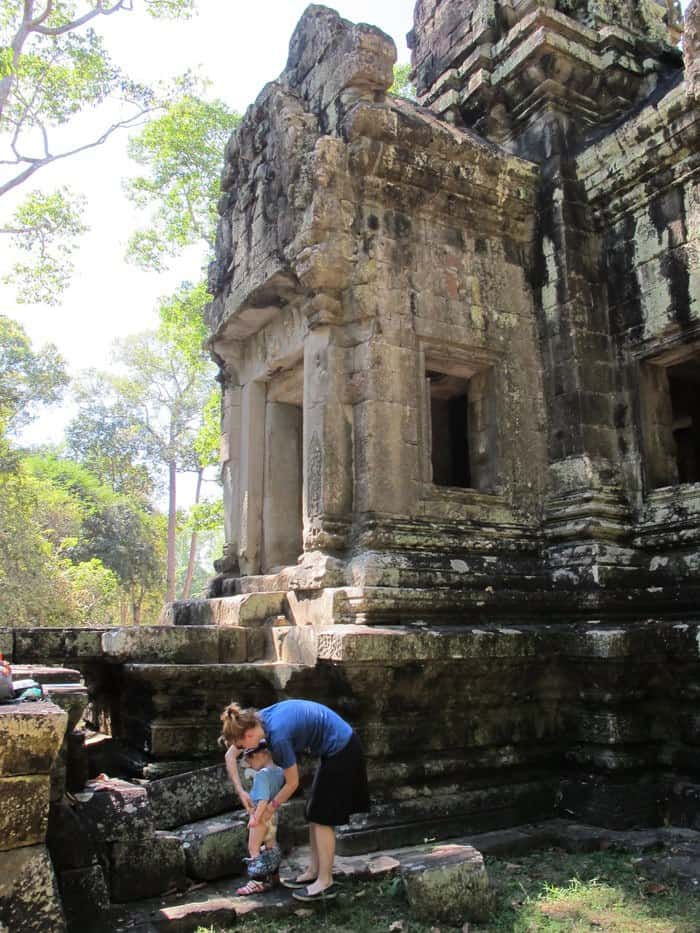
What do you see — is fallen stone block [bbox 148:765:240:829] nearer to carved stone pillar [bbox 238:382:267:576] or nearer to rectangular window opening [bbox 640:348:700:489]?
carved stone pillar [bbox 238:382:267:576]

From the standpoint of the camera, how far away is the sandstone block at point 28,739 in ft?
9.70

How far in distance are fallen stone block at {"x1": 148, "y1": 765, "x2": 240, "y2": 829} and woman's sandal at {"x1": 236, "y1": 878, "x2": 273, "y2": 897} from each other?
647 mm

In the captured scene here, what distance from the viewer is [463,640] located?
5.49 m

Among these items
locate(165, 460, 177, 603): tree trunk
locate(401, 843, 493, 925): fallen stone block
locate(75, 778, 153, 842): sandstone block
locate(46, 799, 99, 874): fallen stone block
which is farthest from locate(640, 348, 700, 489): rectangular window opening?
locate(165, 460, 177, 603): tree trunk

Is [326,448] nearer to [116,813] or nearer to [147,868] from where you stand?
[116,813]

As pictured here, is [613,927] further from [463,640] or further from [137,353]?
[137,353]

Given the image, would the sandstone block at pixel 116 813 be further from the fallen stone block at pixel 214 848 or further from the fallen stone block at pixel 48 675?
the fallen stone block at pixel 48 675

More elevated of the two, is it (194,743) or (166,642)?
(166,642)

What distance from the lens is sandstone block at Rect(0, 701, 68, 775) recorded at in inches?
116

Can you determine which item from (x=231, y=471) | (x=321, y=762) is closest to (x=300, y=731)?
(x=321, y=762)

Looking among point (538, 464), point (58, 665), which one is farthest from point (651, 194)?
point (58, 665)

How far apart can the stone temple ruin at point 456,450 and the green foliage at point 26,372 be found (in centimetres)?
2004

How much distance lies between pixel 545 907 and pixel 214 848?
1830 mm

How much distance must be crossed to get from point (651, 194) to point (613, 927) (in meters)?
5.67
